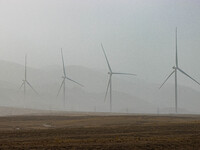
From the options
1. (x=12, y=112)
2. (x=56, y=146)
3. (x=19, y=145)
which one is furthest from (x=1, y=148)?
(x=12, y=112)

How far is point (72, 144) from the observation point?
2680 centimetres

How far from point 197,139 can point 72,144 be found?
33.7 ft

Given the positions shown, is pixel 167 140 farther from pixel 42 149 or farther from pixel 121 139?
pixel 42 149

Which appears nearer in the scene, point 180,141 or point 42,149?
point 42,149

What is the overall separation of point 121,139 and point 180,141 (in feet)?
15.8

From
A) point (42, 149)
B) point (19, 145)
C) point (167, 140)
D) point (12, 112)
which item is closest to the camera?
point (42, 149)

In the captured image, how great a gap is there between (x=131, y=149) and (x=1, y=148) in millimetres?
9161

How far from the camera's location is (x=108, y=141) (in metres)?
28.4

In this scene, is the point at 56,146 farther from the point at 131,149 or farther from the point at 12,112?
the point at 12,112

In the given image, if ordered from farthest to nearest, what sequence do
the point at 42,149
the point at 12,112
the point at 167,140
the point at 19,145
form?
1. the point at 12,112
2. the point at 167,140
3. the point at 19,145
4. the point at 42,149

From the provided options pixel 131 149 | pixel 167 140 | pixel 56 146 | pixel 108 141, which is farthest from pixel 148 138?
pixel 56 146

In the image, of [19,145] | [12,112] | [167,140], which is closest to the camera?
[19,145]

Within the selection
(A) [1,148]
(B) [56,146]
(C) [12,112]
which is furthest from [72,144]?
(C) [12,112]

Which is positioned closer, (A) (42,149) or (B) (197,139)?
(A) (42,149)
